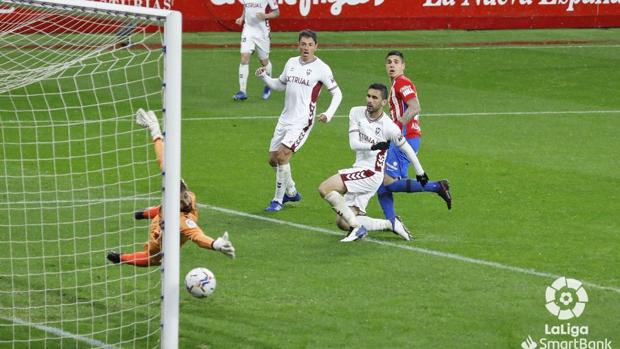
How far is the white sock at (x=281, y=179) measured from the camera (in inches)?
653

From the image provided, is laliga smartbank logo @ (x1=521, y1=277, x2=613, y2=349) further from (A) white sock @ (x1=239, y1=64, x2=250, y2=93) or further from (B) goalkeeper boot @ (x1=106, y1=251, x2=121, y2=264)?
(A) white sock @ (x1=239, y1=64, x2=250, y2=93)

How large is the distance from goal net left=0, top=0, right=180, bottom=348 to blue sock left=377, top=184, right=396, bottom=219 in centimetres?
276

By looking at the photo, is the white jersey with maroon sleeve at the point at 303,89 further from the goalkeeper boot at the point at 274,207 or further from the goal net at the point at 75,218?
the goal net at the point at 75,218

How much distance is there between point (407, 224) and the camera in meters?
16.0

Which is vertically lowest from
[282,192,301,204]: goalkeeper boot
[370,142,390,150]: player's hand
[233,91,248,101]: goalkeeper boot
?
[282,192,301,204]: goalkeeper boot

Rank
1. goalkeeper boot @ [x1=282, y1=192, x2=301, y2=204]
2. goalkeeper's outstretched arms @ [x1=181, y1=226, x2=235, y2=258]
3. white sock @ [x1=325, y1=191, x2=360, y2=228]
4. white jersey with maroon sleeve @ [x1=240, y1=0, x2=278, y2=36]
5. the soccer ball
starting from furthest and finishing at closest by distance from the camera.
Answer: white jersey with maroon sleeve @ [x1=240, y1=0, x2=278, y2=36], goalkeeper boot @ [x1=282, y1=192, x2=301, y2=204], white sock @ [x1=325, y1=191, x2=360, y2=228], the soccer ball, goalkeeper's outstretched arms @ [x1=181, y1=226, x2=235, y2=258]

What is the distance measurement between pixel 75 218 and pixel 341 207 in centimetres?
337

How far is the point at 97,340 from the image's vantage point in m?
11.5

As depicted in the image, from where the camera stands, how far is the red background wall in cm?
3206

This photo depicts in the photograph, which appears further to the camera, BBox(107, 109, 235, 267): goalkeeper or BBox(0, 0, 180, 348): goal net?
BBox(107, 109, 235, 267): goalkeeper

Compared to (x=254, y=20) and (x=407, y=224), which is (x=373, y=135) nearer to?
(x=407, y=224)

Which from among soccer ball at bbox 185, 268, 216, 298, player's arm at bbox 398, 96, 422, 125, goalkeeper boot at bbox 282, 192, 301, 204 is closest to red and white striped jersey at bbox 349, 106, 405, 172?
player's arm at bbox 398, 96, 422, 125

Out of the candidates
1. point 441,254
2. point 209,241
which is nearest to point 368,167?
point 441,254

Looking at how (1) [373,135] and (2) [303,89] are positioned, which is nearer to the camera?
(1) [373,135]
